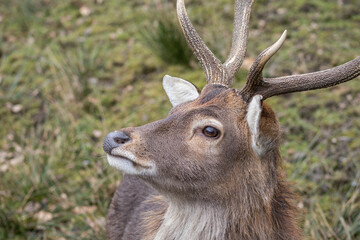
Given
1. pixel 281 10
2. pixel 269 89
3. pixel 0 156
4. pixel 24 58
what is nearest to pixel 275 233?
pixel 269 89

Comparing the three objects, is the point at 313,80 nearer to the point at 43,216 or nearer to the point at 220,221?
the point at 220,221

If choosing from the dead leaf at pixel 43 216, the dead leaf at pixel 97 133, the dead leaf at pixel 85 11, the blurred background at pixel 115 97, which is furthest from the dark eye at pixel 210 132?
the dead leaf at pixel 85 11

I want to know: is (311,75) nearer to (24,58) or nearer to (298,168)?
(298,168)

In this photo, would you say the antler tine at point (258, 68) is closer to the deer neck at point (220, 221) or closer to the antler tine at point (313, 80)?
the antler tine at point (313, 80)

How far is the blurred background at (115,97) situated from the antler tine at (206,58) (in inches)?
70.8

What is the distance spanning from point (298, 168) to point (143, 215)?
1.91 metres

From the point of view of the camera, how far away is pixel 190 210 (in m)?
3.00

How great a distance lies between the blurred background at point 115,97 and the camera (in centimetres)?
475

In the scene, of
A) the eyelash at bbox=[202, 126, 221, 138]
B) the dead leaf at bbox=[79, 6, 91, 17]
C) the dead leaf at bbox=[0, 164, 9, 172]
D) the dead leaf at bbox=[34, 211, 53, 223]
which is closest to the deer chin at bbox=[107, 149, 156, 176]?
the eyelash at bbox=[202, 126, 221, 138]

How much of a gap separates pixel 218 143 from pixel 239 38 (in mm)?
898

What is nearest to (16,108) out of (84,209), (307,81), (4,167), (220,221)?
(4,167)

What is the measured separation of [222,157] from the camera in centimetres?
283

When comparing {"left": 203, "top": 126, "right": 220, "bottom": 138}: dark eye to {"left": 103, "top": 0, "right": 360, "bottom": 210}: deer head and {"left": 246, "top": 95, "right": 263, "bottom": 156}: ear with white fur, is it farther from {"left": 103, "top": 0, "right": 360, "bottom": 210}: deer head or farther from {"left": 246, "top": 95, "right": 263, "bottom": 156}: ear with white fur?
{"left": 246, "top": 95, "right": 263, "bottom": 156}: ear with white fur

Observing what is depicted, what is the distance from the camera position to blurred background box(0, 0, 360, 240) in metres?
4.75
